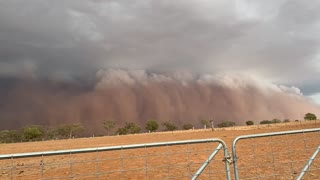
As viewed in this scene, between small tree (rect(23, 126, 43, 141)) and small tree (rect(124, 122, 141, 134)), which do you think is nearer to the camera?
small tree (rect(23, 126, 43, 141))

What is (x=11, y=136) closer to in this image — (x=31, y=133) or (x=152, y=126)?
(x=31, y=133)

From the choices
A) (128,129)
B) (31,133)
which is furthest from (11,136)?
(128,129)

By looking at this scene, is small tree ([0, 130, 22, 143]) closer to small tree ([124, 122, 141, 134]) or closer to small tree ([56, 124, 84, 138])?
small tree ([56, 124, 84, 138])

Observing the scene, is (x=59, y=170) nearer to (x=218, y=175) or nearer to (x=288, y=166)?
(x=218, y=175)

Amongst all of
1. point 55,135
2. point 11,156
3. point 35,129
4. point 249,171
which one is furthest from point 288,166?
point 55,135

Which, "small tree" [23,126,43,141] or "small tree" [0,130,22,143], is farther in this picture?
"small tree" [0,130,22,143]

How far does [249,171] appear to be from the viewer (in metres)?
12.4

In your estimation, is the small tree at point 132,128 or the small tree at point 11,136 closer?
the small tree at point 11,136

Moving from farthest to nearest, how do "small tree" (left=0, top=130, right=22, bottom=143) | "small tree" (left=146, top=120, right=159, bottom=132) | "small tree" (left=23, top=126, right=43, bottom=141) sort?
"small tree" (left=146, top=120, right=159, bottom=132) < "small tree" (left=0, top=130, right=22, bottom=143) < "small tree" (left=23, top=126, right=43, bottom=141)

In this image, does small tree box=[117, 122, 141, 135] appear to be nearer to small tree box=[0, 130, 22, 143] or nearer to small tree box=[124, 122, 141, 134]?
small tree box=[124, 122, 141, 134]

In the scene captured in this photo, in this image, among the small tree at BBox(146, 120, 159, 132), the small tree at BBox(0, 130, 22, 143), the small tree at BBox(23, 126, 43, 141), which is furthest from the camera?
the small tree at BBox(146, 120, 159, 132)

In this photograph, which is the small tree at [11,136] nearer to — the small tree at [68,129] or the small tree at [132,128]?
the small tree at [68,129]

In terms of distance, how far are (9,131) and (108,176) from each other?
571ft

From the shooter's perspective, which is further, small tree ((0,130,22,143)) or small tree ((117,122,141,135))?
small tree ((117,122,141,135))
